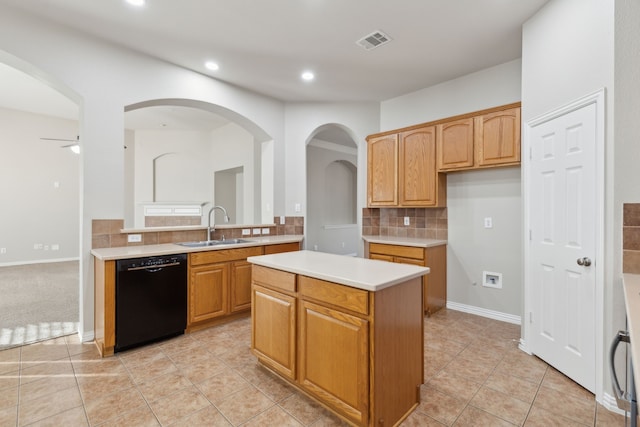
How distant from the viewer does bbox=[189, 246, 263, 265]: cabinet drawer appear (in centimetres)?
306

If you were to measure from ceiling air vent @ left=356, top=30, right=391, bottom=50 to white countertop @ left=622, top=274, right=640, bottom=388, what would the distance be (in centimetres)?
266

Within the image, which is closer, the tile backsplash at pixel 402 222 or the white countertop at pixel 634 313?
the white countertop at pixel 634 313

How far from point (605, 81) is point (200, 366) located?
3515mm

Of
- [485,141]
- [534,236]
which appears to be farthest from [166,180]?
[534,236]

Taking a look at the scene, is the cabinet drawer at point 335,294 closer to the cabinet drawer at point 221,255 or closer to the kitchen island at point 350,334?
the kitchen island at point 350,334

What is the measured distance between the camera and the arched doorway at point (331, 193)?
288 inches

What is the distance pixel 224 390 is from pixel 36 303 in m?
3.43

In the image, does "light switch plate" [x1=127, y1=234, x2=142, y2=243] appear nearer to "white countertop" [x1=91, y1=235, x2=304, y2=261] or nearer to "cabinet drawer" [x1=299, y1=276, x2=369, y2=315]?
"white countertop" [x1=91, y1=235, x2=304, y2=261]

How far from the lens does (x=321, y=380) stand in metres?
1.83

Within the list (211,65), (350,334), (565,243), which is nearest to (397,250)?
(565,243)

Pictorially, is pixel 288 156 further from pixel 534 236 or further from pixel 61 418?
pixel 61 418

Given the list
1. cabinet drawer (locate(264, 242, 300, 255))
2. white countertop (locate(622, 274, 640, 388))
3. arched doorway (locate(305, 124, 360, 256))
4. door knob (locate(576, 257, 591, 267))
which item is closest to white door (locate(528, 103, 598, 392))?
door knob (locate(576, 257, 591, 267))

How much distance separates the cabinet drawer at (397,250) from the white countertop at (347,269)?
1543 mm

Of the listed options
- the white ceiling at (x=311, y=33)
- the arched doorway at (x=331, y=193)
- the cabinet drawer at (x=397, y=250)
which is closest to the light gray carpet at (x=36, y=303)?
the white ceiling at (x=311, y=33)
